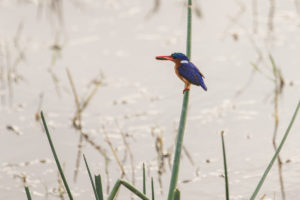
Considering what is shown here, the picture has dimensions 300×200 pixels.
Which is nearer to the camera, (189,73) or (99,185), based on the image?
(189,73)

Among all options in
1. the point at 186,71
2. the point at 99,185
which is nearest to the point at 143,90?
the point at 99,185

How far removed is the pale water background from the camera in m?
2.85

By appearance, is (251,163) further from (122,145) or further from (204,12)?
(204,12)

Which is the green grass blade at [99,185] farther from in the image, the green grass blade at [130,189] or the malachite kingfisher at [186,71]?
the malachite kingfisher at [186,71]

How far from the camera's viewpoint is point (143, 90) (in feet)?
12.1

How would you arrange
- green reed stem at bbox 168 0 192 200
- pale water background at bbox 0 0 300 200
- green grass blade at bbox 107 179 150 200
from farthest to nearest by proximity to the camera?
1. pale water background at bbox 0 0 300 200
2. green grass blade at bbox 107 179 150 200
3. green reed stem at bbox 168 0 192 200

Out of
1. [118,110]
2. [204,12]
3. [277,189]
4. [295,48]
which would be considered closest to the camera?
[277,189]

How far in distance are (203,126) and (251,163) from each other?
0.48 metres

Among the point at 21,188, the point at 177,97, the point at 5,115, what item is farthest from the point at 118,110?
the point at 21,188

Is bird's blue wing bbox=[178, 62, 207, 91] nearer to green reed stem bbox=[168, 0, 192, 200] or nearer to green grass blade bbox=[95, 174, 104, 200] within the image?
green reed stem bbox=[168, 0, 192, 200]

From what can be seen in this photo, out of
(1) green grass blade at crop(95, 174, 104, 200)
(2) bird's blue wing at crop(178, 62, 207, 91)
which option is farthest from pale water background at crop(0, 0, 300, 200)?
(2) bird's blue wing at crop(178, 62, 207, 91)

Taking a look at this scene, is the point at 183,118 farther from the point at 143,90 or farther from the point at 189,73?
the point at 143,90

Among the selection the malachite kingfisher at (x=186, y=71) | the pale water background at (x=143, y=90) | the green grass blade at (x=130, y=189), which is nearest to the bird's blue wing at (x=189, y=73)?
the malachite kingfisher at (x=186, y=71)

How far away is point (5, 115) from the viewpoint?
140 inches
